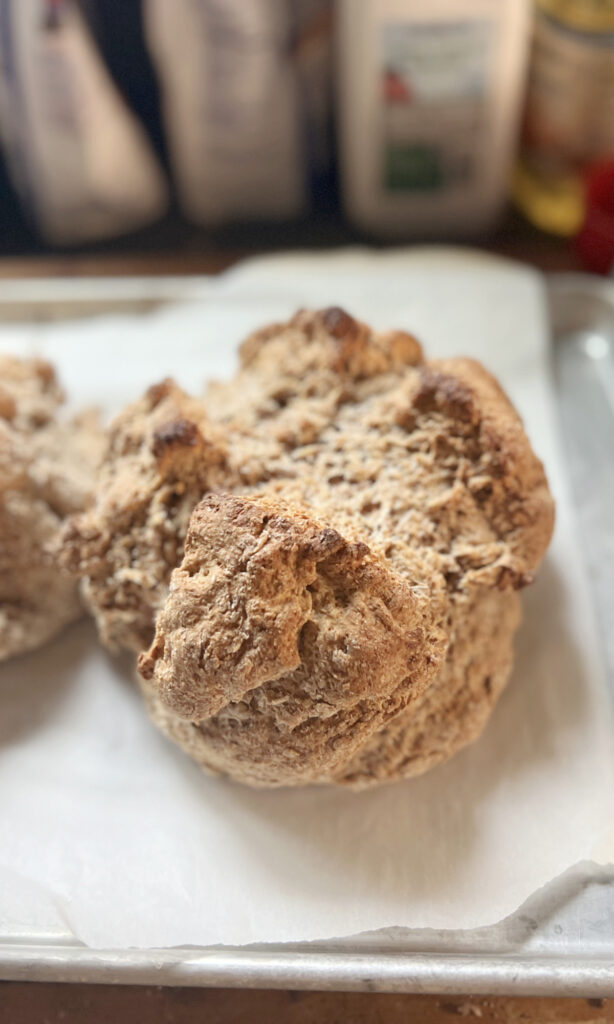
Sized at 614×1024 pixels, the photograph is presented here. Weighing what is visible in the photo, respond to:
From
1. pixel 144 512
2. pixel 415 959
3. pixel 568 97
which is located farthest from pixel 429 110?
→ pixel 415 959

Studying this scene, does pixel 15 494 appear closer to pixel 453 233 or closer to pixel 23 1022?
pixel 23 1022

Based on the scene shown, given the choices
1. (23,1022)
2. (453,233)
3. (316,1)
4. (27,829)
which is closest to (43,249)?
(316,1)

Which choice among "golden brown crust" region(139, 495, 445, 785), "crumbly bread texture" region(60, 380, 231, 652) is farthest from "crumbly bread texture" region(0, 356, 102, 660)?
"golden brown crust" region(139, 495, 445, 785)

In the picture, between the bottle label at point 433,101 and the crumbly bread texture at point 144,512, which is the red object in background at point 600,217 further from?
the crumbly bread texture at point 144,512

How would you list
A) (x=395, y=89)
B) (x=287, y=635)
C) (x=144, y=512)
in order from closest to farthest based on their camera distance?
(x=287, y=635) < (x=144, y=512) < (x=395, y=89)

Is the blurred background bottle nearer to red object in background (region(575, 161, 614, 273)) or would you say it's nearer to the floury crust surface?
red object in background (region(575, 161, 614, 273))

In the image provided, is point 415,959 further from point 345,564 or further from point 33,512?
point 33,512
